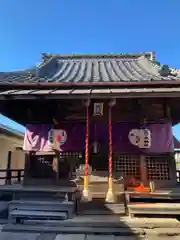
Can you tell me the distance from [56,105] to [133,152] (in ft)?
11.4

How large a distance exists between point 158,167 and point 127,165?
1.16 metres

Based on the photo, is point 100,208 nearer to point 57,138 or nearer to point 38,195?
point 38,195

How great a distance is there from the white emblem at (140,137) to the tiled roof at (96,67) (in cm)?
235

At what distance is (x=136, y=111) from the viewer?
817cm

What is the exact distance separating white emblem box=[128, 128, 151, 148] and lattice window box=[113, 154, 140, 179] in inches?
29.6

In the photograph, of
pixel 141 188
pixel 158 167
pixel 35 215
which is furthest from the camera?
pixel 158 167

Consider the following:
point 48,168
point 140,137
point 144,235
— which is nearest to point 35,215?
point 48,168

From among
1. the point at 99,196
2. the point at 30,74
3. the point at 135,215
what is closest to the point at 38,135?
the point at 30,74

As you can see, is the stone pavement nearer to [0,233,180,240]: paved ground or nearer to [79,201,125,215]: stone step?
[0,233,180,240]: paved ground

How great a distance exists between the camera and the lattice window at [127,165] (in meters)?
8.02

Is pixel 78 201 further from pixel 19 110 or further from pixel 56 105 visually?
pixel 19 110

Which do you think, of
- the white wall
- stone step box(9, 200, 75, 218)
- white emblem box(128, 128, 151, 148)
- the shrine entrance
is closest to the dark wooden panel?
the shrine entrance

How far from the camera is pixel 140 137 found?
7.59 meters

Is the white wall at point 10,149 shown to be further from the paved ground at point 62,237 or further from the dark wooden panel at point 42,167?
the paved ground at point 62,237
